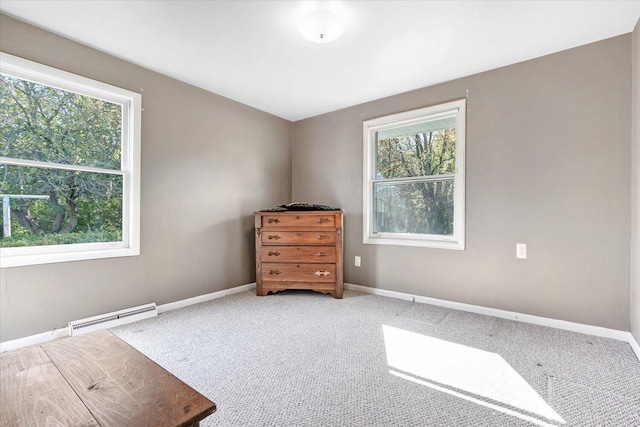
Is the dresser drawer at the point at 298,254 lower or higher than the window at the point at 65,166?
lower

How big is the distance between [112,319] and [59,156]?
1325 millimetres

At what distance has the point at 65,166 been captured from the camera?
2.21 metres

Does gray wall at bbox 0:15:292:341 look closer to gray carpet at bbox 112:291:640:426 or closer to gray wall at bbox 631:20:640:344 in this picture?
gray carpet at bbox 112:291:640:426

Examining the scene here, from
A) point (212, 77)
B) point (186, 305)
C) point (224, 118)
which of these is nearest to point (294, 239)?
point (186, 305)

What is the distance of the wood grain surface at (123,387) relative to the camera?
736 millimetres

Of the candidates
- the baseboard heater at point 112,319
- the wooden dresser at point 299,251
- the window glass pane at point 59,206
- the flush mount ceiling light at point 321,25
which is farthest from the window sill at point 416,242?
the window glass pane at point 59,206

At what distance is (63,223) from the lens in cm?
223

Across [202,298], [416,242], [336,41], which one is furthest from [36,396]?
[416,242]

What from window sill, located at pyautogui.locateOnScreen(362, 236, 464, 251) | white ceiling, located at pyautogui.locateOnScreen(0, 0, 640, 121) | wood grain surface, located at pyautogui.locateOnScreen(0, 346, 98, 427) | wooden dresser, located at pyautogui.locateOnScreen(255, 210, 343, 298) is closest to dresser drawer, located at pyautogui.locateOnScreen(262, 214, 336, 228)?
wooden dresser, located at pyautogui.locateOnScreen(255, 210, 343, 298)

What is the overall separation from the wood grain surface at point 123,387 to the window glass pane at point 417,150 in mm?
2818

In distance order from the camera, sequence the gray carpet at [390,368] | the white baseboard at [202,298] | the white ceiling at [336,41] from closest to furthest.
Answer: the gray carpet at [390,368] < the white ceiling at [336,41] < the white baseboard at [202,298]

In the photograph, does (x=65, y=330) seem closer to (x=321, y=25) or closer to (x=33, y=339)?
(x=33, y=339)

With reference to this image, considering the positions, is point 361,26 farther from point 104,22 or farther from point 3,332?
point 3,332

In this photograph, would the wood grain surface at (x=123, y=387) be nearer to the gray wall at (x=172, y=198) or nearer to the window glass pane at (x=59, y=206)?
the gray wall at (x=172, y=198)
